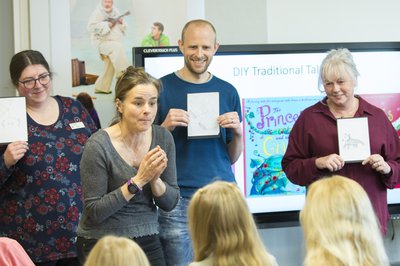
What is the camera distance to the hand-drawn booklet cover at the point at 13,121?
3148 millimetres

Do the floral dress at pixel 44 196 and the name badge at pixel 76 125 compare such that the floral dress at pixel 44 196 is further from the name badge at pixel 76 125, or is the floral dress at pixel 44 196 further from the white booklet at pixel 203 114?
the white booklet at pixel 203 114

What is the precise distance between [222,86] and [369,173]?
871 millimetres

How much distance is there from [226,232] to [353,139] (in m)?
1.33

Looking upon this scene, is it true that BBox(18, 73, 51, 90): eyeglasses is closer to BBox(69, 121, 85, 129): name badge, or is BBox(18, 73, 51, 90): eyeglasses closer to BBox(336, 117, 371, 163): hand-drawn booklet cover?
BBox(69, 121, 85, 129): name badge

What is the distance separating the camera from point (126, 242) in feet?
5.64

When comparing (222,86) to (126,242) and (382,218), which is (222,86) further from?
(126,242)

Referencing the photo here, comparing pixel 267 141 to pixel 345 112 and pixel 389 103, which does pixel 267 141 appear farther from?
pixel 345 112

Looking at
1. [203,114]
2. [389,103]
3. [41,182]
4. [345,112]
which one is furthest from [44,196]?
[389,103]

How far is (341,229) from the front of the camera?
1989 millimetres

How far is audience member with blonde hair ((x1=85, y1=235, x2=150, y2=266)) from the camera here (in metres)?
1.66

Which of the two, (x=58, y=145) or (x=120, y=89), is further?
(x=58, y=145)

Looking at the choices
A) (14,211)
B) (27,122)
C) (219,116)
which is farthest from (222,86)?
(14,211)

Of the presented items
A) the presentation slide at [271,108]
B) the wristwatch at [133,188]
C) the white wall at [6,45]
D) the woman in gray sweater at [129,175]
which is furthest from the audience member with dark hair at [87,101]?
the wristwatch at [133,188]

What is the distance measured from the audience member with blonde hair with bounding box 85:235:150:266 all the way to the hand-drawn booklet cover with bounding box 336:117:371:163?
1675mm
